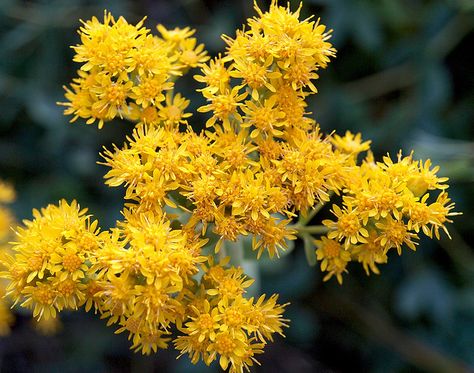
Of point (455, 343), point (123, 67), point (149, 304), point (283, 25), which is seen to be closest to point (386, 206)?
point (283, 25)

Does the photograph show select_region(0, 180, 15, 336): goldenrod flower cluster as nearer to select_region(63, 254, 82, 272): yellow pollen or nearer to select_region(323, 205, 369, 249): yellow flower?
select_region(63, 254, 82, 272): yellow pollen

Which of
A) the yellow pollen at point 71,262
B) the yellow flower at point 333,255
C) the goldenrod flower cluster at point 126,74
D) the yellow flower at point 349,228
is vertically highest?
the goldenrod flower cluster at point 126,74

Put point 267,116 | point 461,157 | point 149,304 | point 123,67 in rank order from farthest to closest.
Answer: point 461,157 < point 123,67 < point 267,116 < point 149,304

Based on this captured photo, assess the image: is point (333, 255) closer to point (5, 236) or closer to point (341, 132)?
point (341, 132)

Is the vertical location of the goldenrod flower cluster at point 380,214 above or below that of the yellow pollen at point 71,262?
above

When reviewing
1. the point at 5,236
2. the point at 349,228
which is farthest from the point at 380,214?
the point at 5,236

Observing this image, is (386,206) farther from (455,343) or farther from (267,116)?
(455,343)

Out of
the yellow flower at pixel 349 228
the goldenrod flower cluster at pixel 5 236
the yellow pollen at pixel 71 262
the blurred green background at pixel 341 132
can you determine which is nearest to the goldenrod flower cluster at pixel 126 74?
the yellow pollen at pixel 71 262

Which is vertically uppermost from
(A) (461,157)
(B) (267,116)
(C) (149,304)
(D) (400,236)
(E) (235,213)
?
(A) (461,157)

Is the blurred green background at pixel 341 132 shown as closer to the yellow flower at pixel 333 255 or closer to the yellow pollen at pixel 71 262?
the yellow flower at pixel 333 255
